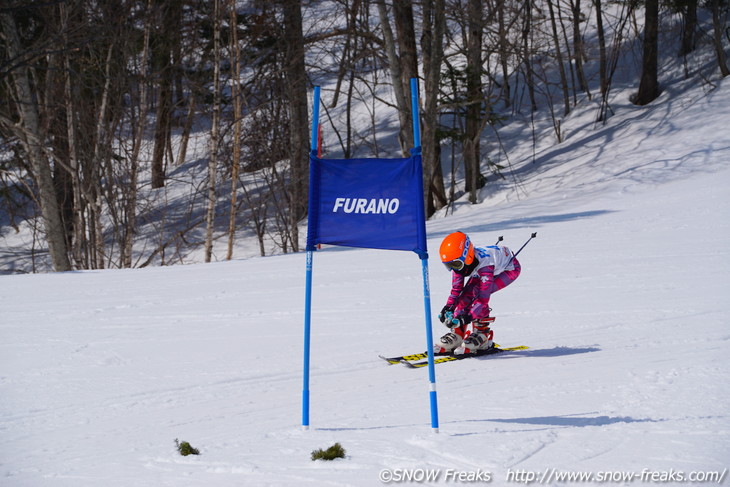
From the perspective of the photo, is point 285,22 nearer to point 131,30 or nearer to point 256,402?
point 131,30

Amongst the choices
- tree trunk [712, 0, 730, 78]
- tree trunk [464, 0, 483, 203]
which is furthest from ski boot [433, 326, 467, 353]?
tree trunk [712, 0, 730, 78]

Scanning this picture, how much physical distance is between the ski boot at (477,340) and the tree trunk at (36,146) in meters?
12.0

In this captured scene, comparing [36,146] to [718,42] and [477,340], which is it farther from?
[718,42]

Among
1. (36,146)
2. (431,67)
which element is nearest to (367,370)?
(36,146)

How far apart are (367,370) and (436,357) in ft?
2.74

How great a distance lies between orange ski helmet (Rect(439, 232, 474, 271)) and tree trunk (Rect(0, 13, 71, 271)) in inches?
468

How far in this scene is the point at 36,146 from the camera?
16.0 meters

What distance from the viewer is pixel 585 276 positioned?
414 inches

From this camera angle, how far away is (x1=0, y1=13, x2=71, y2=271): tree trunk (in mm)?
15648

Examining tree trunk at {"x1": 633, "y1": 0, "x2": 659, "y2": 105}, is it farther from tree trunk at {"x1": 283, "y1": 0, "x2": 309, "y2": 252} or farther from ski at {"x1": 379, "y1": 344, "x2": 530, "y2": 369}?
ski at {"x1": 379, "y1": 344, "x2": 530, "y2": 369}

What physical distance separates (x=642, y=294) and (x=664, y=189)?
9.11m

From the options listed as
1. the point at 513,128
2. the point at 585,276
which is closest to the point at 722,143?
the point at 513,128

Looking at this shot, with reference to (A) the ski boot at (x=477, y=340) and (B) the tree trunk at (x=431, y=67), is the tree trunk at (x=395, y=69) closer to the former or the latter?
(B) the tree trunk at (x=431, y=67)

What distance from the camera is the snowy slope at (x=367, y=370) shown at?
14.1 ft
